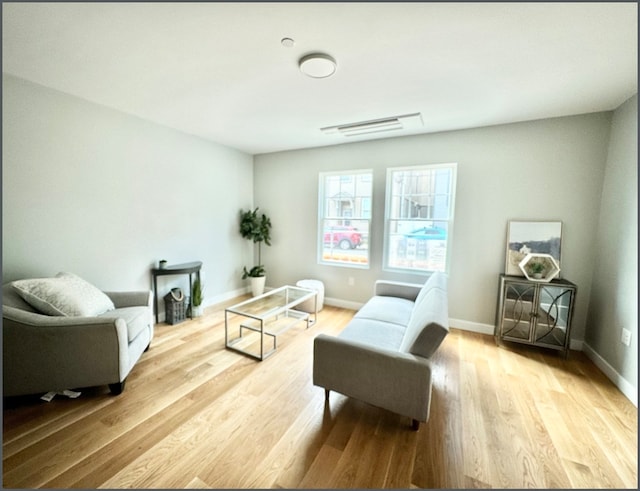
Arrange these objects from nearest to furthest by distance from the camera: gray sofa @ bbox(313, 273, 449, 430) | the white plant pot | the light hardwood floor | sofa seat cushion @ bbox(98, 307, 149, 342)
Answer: the light hardwood floor, gray sofa @ bbox(313, 273, 449, 430), sofa seat cushion @ bbox(98, 307, 149, 342), the white plant pot

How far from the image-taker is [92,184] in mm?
2664

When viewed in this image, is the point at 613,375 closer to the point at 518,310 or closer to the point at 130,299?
the point at 518,310

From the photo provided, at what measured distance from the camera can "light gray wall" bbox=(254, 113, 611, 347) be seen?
269 centimetres

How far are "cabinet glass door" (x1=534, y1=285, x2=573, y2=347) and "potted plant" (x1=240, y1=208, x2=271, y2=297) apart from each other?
3.70 metres

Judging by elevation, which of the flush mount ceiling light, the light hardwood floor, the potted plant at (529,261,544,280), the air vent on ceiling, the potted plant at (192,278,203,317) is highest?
the air vent on ceiling

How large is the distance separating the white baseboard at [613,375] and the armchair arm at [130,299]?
416 centimetres

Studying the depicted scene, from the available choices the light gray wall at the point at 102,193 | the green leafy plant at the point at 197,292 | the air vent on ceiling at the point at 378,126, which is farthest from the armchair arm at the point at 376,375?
the light gray wall at the point at 102,193

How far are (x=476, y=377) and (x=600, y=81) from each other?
261 centimetres

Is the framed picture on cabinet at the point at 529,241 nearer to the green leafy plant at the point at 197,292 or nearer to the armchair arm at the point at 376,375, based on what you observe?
the armchair arm at the point at 376,375

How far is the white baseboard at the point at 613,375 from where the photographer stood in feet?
6.53

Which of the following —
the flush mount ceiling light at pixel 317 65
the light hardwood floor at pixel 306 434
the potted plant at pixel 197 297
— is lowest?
the light hardwood floor at pixel 306 434

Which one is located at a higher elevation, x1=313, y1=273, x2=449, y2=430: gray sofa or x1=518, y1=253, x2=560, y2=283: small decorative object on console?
x1=518, y1=253, x2=560, y2=283: small decorative object on console

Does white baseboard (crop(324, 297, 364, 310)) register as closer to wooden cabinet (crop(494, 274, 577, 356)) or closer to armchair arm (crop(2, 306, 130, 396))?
wooden cabinet (crop(494, 274, 577, 356))

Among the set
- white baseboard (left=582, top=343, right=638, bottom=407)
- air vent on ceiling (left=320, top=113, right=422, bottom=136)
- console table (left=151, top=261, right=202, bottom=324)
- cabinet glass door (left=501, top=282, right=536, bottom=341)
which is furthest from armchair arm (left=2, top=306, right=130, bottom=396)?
white baseboard (left=582, top=343, right=638, bottom=407)
